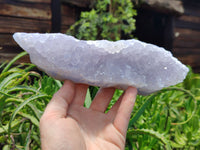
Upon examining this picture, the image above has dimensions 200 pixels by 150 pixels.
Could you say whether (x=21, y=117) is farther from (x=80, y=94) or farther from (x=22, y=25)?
(x=22, y=25)

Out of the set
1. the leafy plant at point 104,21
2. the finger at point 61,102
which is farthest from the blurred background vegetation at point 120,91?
the finger at point 61,102

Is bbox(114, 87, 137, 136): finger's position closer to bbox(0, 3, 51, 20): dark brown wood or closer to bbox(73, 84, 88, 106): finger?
bbox(73, 84, 88, 106): finger

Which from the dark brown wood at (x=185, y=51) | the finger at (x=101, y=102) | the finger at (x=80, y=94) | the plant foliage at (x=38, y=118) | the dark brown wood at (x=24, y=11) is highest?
the dark brown wood at (x=24, y=11)

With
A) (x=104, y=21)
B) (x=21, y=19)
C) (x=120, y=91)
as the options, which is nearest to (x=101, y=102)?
(x=120, y=91)

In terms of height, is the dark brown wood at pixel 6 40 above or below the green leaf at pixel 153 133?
above

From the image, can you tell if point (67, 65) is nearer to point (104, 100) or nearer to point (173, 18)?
point (104, 100)

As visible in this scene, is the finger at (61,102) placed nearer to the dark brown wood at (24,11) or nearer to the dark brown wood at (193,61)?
the dark brown wood at (24,11)

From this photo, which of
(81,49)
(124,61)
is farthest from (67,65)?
(124,61)
